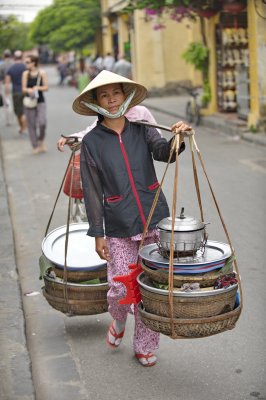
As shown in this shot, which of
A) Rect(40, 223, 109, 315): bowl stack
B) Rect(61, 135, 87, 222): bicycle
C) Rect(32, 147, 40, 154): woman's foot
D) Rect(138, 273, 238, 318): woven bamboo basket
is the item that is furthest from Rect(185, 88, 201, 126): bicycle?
Rect(138, 273, 238, 318): woven bamboo basket

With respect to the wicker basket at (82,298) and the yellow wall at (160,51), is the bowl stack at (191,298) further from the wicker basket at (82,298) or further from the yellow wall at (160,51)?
the yellow wall at (160,51)

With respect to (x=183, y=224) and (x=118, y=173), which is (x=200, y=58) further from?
(x=183, y=224)

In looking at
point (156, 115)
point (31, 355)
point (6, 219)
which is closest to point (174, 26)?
point (156, 115)

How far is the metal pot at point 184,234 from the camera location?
411 cm

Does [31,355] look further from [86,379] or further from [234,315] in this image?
[234,315]

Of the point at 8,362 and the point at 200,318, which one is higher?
the point at 200,318

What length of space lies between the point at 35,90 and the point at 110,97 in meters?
9.42

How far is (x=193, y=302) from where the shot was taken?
4.02 m

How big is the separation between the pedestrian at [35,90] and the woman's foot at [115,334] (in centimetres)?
928

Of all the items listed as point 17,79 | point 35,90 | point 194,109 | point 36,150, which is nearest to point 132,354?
point 35,90

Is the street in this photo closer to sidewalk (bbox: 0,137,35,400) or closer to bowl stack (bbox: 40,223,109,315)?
sidewalk (bbox: 0,137,35,400)

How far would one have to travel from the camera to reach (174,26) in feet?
93.2

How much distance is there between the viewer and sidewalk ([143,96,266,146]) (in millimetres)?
15348

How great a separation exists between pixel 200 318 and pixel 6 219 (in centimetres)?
546
